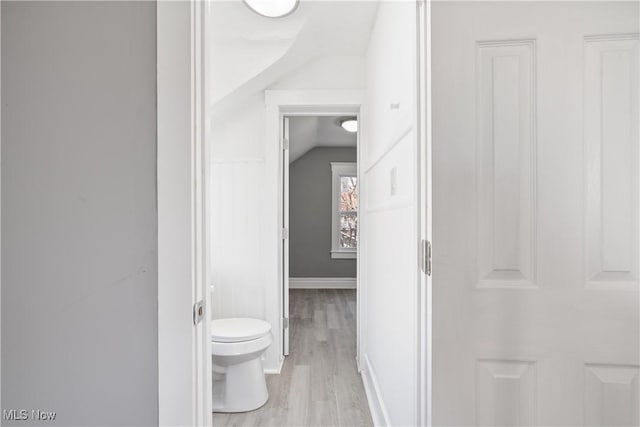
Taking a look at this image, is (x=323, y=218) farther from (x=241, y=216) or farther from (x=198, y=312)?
(x=198, y=312)

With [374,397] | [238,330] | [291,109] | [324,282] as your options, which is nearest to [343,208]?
[324,282]

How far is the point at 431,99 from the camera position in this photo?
0.86m

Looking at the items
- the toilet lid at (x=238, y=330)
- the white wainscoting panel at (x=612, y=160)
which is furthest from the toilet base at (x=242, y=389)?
the white wainscoting panel at (x=612, y=160)

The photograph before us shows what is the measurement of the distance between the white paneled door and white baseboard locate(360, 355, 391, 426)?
996 mm

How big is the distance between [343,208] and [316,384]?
3.50 meters

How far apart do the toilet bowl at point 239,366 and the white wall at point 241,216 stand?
0.43 metres

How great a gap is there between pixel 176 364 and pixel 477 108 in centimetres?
93

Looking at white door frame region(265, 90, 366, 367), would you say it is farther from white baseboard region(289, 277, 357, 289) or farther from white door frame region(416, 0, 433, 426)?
white baseboard region(289, 277, 357, 289)

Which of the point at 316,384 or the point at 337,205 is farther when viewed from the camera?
the point at 337,205

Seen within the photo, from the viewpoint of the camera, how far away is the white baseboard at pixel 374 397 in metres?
1.78

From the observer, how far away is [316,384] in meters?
2.41

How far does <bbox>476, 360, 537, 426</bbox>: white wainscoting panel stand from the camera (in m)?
0.86

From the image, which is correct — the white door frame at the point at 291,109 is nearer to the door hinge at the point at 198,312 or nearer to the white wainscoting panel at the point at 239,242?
the white wainscoting panel at the point at 239,242

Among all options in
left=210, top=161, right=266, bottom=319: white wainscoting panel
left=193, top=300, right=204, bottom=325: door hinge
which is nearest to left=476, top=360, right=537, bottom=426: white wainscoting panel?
left=193, top=300, right=204, bottom=325: door hinge
